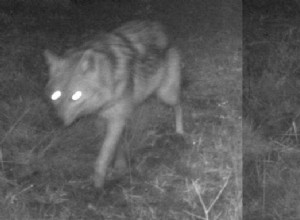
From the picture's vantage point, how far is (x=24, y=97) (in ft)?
13.4

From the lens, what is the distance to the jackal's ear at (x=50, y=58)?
403 centimetres

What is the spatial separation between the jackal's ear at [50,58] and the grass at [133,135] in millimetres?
30

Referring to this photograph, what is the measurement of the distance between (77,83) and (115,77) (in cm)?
18

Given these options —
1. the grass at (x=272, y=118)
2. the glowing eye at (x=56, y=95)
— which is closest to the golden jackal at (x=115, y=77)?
the glowing eye at (x=56, y=95)

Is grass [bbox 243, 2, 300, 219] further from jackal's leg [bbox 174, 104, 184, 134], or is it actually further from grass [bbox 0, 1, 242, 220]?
jackal's leg [bbox 174, 104, 184, 134]

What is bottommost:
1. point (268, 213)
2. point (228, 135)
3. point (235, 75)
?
point (268, 213)

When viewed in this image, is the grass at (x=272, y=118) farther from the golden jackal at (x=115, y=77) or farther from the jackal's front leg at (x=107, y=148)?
the jackal's front leg at (x=107, y=148)

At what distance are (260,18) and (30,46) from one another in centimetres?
105

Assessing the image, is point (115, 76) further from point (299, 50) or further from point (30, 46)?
point (299, 50)

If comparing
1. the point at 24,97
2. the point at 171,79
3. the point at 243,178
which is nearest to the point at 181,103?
the point at 171,79

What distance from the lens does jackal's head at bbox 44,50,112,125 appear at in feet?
13.1

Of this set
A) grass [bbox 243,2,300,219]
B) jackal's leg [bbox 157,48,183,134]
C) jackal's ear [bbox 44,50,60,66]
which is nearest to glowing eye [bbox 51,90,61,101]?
jackal's ear [bbox 44,50,60,66]

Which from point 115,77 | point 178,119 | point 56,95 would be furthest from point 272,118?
point 56,95

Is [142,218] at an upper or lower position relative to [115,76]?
lower
